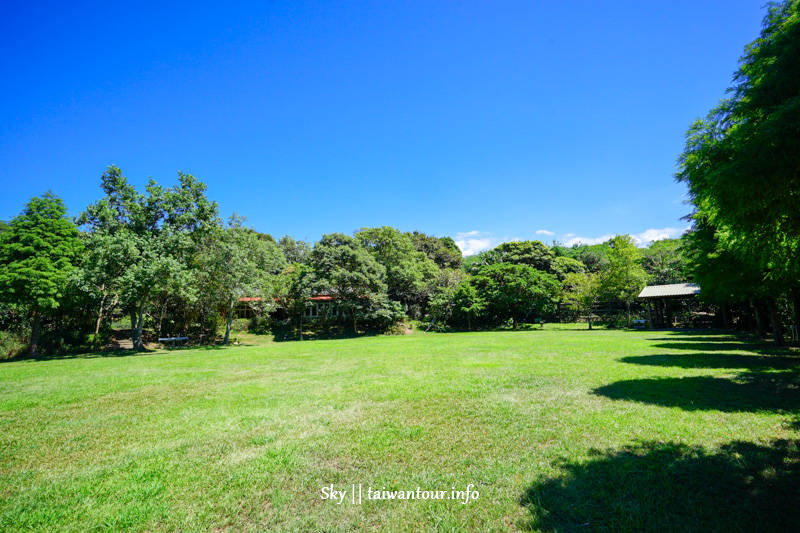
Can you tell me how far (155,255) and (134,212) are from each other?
3.92 metres

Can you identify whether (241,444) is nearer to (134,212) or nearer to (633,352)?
(633,352)

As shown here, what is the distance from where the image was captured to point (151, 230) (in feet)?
71.0

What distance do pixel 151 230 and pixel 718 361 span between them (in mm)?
28728

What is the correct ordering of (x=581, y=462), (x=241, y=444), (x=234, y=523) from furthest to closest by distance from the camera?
(x=241, y=444) < (x=581, y=462) < (x=234, y=523)

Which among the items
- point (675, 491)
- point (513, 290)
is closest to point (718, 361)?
point (675, 491)

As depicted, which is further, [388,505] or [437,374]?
[437,374]

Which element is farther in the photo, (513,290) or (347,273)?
(513,290)

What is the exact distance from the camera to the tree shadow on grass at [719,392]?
6055 millimetres

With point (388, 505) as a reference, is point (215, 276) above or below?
above

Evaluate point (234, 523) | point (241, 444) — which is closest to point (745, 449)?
point (234, 523)

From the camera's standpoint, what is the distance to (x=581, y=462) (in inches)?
161

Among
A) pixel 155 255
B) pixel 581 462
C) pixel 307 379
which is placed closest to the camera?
pixel 581 462

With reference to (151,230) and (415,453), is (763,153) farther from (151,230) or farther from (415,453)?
(151,230)

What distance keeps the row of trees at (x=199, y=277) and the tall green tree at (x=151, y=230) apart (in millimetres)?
66
